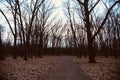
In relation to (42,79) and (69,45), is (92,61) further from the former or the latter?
(69,45)

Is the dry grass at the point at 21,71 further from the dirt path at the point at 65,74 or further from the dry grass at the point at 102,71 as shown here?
the dry grass at the point at 102,71

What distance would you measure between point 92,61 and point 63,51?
2557 inches

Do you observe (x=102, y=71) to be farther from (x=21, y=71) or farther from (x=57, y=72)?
(x=21, y=71)

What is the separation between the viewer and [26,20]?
147 feet

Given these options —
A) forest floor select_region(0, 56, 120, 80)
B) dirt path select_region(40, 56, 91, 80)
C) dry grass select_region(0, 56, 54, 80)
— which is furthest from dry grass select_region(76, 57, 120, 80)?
dry grass select_region(0, 56, 54, 80)

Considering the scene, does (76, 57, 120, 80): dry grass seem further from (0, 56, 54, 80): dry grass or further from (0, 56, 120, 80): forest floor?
(0, 56, 54, 80): dry grass

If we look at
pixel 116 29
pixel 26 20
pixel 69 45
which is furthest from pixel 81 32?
pixel 69 45

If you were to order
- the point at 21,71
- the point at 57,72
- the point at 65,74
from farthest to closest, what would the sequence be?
the point at 57,72, the point at 21,71, the point at 65,74

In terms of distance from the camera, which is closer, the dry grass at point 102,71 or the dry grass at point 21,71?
the dry grass at point 21,71

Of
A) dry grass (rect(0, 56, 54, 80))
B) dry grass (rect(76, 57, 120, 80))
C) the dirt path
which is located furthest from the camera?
the dirt path

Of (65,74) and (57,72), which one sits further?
(57,72)

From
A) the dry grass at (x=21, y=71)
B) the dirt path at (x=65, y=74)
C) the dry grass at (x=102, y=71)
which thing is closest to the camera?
the dry grass at (x=21, y=71)

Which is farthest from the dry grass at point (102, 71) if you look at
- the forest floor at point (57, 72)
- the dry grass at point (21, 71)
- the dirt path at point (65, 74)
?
the dry grass at point (21, 71)

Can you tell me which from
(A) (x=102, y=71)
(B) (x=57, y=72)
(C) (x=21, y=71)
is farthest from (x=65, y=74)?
(C) (x=21, y=71)
